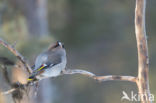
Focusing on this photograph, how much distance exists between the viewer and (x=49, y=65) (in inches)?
156

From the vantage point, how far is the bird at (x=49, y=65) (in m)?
3.72

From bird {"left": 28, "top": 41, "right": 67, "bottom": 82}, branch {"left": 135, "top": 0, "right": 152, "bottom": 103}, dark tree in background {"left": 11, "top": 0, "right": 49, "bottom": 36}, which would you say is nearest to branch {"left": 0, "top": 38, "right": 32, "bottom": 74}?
bird {"left": 28, "top": 41, "right": 67, "bottom": 82}

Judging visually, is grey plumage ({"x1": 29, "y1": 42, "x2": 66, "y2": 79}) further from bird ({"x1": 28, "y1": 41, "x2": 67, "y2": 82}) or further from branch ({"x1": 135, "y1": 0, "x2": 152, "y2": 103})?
branch ({"x1": 135, "y1": 0, "x2": 152, "y2": 103})

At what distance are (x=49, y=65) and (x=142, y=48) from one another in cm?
109

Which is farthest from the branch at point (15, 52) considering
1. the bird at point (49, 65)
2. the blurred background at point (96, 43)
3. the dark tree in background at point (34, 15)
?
the blurred background at point (96, 43)

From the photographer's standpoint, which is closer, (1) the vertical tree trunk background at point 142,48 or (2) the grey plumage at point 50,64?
(1) the vertical tree trunk background at point 142,48

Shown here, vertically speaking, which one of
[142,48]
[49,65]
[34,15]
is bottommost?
[49,65]

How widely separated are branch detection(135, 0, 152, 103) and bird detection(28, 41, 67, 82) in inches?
38.2

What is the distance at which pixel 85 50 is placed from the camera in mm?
12055

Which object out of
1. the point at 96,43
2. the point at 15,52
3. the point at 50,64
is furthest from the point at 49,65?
the point at 96,43

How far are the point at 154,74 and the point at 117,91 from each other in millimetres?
1283

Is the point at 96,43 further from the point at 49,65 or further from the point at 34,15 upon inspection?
the point at 49,65

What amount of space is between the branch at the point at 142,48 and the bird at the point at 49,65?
0.97m

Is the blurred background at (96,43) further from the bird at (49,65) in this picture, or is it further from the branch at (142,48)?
the branch at (142,48)
